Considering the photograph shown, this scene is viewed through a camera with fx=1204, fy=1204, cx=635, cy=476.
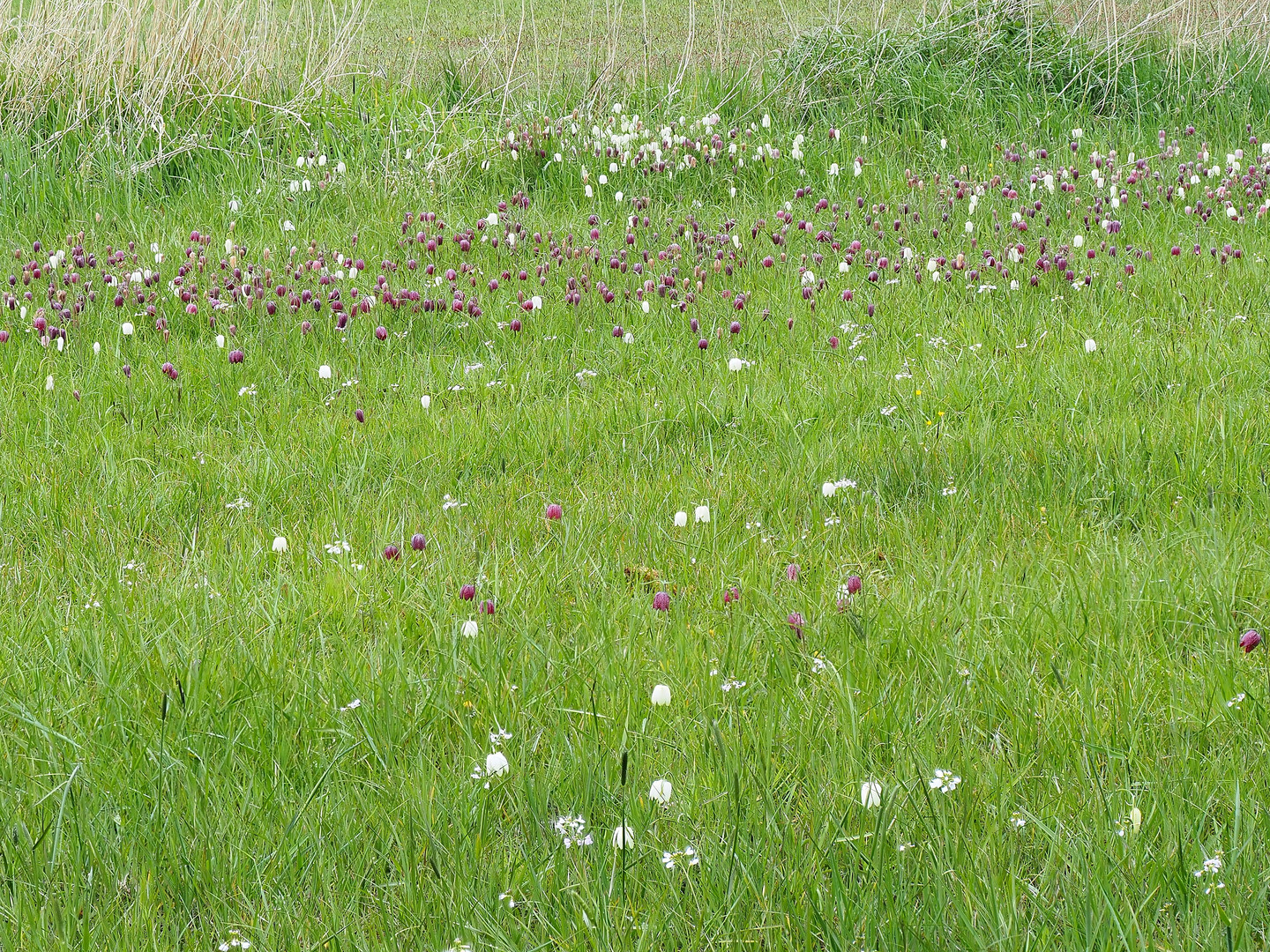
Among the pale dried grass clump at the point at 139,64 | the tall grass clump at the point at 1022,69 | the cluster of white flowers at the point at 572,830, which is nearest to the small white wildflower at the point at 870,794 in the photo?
the cluster of white flowers at the point at 572,830

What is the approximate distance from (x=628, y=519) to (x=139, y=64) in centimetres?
643

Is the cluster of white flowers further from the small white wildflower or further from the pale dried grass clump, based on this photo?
the pale dried grass clump

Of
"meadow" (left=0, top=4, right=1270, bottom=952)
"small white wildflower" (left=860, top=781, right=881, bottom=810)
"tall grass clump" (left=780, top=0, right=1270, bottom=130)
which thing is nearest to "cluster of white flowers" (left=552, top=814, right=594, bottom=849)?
"meadow" (left=0, top=4, right=1270, bottom=952)

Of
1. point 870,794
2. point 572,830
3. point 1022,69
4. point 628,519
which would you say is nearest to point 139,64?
point 1022,69

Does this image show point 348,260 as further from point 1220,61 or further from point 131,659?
point 1220,61

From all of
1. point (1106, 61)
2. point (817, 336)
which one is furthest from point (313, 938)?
point (1106, 61)

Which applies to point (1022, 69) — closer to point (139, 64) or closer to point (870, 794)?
point (139, 64)

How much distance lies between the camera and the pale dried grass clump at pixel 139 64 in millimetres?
8008

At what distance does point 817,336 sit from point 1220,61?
200 inches

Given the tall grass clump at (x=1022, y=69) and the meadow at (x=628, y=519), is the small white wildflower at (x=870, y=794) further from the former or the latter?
the tall grass clump at (x=1022, y=69)

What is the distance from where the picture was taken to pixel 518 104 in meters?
8.55

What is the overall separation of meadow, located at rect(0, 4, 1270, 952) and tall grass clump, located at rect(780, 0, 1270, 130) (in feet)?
0.29

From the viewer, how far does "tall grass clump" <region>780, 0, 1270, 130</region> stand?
8.23m

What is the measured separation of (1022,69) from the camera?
8594mm
